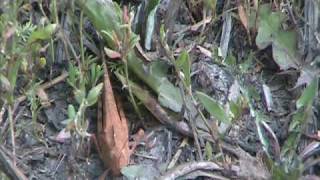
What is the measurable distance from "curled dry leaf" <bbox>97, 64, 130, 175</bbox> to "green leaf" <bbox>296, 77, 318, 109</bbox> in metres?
0.42

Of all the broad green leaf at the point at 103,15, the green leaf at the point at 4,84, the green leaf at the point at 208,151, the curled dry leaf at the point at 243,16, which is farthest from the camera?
the curled dry leaf at the point at 243,16

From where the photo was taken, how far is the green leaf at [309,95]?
1.65 meters

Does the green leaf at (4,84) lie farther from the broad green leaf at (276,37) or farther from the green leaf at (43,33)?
the broad green leaf at (276,37)

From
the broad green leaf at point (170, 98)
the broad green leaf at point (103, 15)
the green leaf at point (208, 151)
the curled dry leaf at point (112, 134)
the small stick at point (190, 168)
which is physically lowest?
the small stick at point (190, 168)

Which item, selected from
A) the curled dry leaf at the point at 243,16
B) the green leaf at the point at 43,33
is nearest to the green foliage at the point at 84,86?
the green leaf at the point at 43,33

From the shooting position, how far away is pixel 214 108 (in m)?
1.66

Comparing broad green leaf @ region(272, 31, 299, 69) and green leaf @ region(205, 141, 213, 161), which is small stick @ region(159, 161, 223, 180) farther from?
broad green leaf @ region(272, 31, 299, 69)

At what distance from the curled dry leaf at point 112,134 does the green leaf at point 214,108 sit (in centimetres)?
20

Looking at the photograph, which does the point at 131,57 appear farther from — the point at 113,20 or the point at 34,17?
the point at 34,17

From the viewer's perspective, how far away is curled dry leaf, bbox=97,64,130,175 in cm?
165

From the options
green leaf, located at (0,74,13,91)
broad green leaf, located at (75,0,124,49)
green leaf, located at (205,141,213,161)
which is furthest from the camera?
broad green leaf, located at (75,0,124,49)

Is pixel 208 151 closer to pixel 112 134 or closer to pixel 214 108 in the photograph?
pixel 214 108

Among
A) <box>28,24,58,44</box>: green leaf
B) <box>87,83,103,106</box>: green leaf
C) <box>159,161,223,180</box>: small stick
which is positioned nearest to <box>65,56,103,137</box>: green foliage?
<box>87,83,103,106</box>: green leaf

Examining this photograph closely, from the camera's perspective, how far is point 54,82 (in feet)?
5.86
